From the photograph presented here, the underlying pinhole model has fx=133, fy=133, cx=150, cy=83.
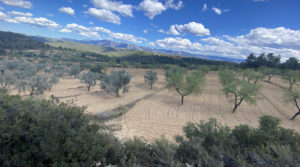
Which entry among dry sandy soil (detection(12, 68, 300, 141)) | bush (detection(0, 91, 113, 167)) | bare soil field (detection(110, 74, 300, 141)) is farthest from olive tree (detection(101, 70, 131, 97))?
bush (detection(0, 91, 113, 167))

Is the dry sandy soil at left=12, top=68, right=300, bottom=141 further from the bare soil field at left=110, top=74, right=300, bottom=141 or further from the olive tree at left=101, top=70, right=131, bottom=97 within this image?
the olive tree at left=101, top=70, right=131, bottom=97

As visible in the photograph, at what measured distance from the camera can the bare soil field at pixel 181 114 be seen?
14461 millimetres

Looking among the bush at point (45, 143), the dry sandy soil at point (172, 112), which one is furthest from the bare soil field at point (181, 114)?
the bush at point (45, 143)

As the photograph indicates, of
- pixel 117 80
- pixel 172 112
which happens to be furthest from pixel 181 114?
Answer: pixel 117 80

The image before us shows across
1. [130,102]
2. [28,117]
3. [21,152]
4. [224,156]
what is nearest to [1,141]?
[21,152]

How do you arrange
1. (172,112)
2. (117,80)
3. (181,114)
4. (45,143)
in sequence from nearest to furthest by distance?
(45,143), (181,114), (172,112), (117,80)

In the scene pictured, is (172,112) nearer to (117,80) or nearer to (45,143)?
(117,80)

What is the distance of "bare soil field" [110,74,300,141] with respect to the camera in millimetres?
14461

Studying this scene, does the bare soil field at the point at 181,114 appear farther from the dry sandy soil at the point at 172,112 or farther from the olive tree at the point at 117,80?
the olive tree at the point at 117,80

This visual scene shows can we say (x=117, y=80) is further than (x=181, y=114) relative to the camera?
Yes

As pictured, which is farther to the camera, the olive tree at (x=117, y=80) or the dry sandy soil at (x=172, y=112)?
the olive tree at (x=117, y=80)

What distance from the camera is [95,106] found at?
20.3 m

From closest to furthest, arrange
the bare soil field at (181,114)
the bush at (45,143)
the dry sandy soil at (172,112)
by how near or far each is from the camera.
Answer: the bush at (45,143) < the bare soil field at (181,114) < the dry sandy soil at (172,112)

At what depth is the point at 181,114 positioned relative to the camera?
19.3 metres
